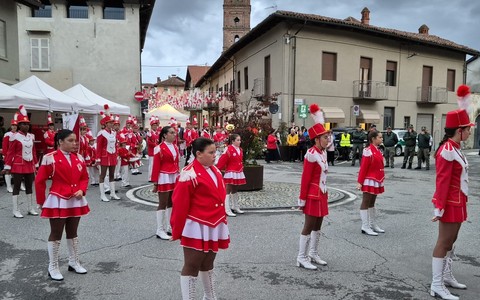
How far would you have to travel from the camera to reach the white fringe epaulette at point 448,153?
4.12 metres

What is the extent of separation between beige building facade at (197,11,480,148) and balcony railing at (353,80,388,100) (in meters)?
0.07

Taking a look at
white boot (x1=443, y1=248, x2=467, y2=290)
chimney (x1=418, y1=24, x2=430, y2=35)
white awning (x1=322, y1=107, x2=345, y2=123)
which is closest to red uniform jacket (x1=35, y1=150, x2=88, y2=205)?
white boot (x1=443, y1=248, x2=467, y2=290)

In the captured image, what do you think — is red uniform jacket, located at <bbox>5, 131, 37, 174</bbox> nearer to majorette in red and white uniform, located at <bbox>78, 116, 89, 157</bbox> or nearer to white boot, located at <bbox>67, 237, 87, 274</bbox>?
majorette in red and white uniform, located at <bbox>78, 116, 89, 157</bbox>

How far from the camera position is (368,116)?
26.7 m

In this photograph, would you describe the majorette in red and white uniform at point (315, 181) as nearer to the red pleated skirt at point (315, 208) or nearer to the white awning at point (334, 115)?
the red pleated skirt at point (315, 208)

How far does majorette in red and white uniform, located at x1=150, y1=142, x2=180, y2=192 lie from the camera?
6.28m

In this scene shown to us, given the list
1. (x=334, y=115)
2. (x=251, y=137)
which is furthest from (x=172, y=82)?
(x=251, y=137)

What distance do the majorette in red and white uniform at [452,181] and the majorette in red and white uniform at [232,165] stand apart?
4308mm

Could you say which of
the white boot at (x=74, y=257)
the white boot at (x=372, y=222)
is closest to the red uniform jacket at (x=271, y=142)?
the white boot at (x=372, y=222)

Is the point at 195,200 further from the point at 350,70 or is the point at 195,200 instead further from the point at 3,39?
the point at 350,70

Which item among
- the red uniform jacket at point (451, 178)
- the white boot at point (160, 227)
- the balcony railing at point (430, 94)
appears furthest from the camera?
the balcony railing at point (430, 94)

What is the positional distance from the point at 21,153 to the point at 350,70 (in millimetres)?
22506

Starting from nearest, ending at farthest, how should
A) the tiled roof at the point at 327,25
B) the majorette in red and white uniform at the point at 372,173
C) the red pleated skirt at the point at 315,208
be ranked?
1. the red pleated skirt at the point at 315,208
2. the majorette in red and white uniform at the point at 372,173
3. the tiled roof at the point at 327,25

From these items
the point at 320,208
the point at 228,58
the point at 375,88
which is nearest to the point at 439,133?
the point at 375,88
